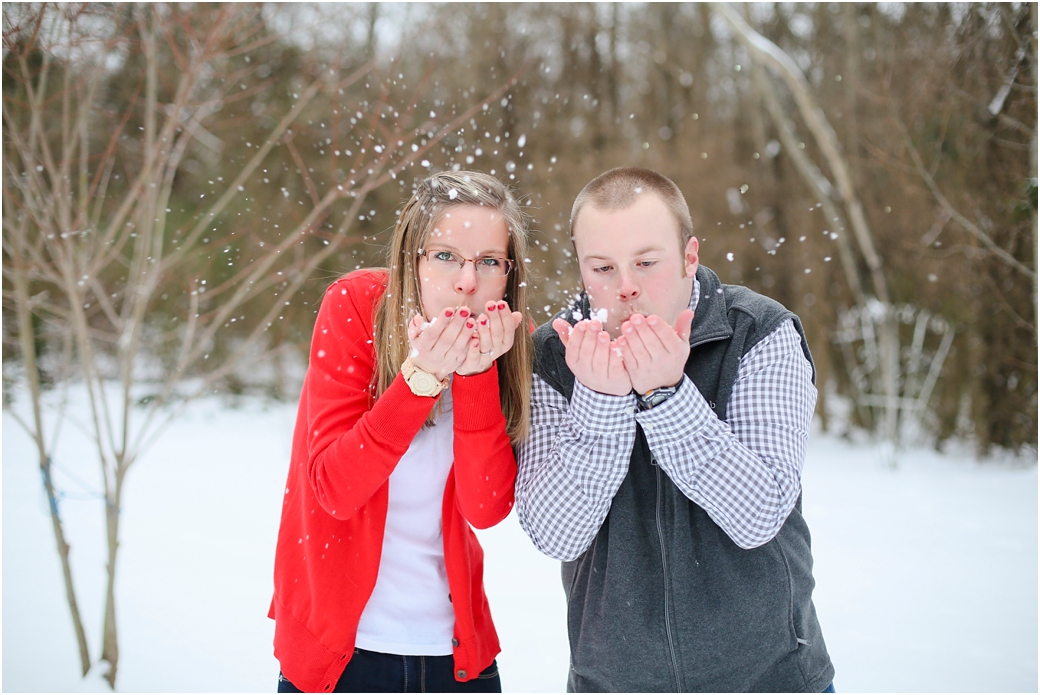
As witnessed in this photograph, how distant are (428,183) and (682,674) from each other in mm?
1224

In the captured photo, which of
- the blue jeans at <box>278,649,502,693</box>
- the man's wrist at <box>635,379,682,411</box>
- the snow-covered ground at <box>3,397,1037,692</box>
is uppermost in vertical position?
the man's wrist at <box>635,379,682,411</box>

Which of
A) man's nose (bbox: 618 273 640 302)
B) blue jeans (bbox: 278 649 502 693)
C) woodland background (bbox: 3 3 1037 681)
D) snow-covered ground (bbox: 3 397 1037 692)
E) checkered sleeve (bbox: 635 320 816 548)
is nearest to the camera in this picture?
checkered sleeve (bbox: 635 320 816 548)

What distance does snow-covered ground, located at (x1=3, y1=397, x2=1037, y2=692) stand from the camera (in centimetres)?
329

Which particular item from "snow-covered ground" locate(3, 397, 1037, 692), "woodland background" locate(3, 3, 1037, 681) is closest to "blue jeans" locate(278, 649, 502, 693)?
"snow-covered ground" locate(3, 397, 1037, 692)

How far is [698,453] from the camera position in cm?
138

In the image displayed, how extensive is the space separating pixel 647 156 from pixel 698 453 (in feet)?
Answer: 22.4

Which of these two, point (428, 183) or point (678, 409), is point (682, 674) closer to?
point (678, 409)

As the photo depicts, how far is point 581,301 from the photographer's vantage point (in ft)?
5.53

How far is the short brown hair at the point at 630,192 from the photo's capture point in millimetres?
1534

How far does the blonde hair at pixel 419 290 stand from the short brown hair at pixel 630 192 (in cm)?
20

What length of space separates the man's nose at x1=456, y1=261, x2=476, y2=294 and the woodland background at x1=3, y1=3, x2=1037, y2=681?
62.7 inches

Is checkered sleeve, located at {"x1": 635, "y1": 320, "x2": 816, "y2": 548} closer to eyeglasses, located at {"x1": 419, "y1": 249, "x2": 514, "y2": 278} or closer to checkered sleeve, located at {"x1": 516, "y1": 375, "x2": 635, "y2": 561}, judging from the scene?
checkered sleeve, located at {"x1": 516, "y1": 375, "x2": 635, "y2": 561}

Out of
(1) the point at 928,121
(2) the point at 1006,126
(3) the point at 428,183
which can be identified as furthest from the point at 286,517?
(1) the point at 928,121

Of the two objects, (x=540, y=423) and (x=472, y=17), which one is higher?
(x=472, y=17)
